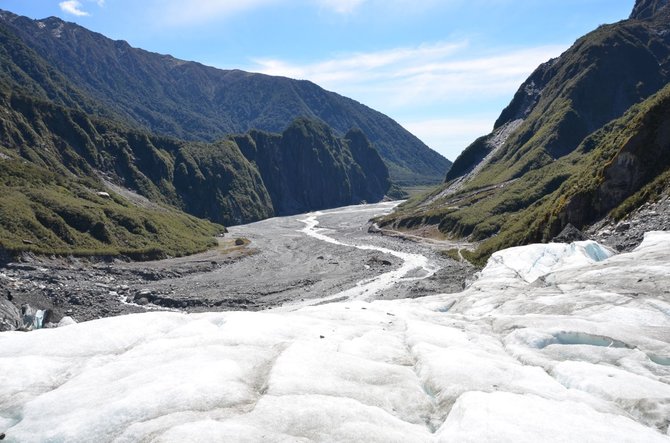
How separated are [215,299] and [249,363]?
59349mm

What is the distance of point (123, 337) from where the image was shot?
2675cm

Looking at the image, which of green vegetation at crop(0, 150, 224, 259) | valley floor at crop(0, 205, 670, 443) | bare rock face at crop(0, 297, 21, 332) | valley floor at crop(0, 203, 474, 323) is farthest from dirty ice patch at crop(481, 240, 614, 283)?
green vegetation at crop(0, 150, 224, 259)

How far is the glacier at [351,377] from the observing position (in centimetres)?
1612

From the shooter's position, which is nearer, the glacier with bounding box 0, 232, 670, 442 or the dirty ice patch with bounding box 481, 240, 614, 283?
the glacier with bounding box 0, 232, 670, 442

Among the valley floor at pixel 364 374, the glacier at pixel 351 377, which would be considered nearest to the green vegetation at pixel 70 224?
the glacier at pixel 351 377

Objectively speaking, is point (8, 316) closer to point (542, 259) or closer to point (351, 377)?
point (351, 377)

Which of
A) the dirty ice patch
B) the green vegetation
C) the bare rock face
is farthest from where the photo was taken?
the green vegetation

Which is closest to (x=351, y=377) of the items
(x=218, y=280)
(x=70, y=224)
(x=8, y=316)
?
(x=8, y=316)

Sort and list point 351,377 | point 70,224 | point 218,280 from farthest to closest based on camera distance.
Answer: point 70,224 → point 218,280 → point 351,377

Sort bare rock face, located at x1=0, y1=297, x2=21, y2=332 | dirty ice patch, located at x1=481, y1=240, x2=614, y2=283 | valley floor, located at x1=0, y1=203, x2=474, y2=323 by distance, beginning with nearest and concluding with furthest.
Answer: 1. dirty ice patch, located at x1=481, y1=240, x2=614, y2=283
2. bare rock face, located at x1=0, y1=297, x2=21, y2=332
3. valley floor, located at x1=0, y1=203, x2=474, y2=323

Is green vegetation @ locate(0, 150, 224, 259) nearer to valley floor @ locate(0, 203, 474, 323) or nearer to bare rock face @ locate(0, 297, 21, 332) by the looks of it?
valley floor @ locate(0, 203, 474, 323)

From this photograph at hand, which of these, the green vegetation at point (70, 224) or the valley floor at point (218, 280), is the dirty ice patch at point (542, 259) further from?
the green vegetation at point (70, 224)

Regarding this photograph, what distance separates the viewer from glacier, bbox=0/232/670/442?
16.1 m

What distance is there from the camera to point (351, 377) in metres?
21.1
